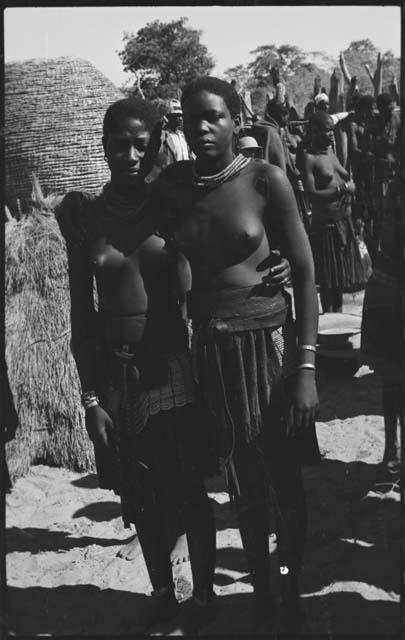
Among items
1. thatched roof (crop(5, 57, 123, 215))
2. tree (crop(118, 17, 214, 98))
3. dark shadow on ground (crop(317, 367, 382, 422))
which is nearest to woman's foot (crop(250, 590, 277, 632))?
dark shadow on ground (crop(317, 367, 382, 422))

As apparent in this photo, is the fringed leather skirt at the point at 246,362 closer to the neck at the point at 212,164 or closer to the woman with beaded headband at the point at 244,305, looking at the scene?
the woman with beaded headband at the point at 244,305

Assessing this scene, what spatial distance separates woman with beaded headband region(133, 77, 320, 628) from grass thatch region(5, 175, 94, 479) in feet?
6.40

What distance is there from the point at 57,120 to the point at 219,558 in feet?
25.0

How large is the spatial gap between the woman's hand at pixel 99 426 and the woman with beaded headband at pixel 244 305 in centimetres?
34

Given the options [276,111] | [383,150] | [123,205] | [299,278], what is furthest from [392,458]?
[276,111]

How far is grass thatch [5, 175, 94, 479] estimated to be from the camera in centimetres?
418

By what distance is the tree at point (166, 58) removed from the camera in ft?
38.4

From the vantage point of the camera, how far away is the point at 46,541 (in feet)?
11.4

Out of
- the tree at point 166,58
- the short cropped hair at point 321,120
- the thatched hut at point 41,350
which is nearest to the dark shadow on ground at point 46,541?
the thatched hut at point 41,350

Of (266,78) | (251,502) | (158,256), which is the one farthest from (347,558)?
(266,78)

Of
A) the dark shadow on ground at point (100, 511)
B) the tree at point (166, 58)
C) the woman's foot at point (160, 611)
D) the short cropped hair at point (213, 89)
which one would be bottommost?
the dark shadow on ground at point (100, 511)

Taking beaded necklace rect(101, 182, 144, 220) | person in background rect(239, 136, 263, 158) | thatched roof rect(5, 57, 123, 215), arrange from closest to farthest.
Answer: beaded necklace rect(101, 182, 144, 220)
person in background rect(239, 136, 263, 158)
thatched roof rect(5, 57, 123, 215)

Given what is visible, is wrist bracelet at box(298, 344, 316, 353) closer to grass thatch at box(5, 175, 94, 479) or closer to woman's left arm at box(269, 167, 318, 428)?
woman's left arm at box(269, 167, 318, 428)

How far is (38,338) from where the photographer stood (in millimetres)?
4199
